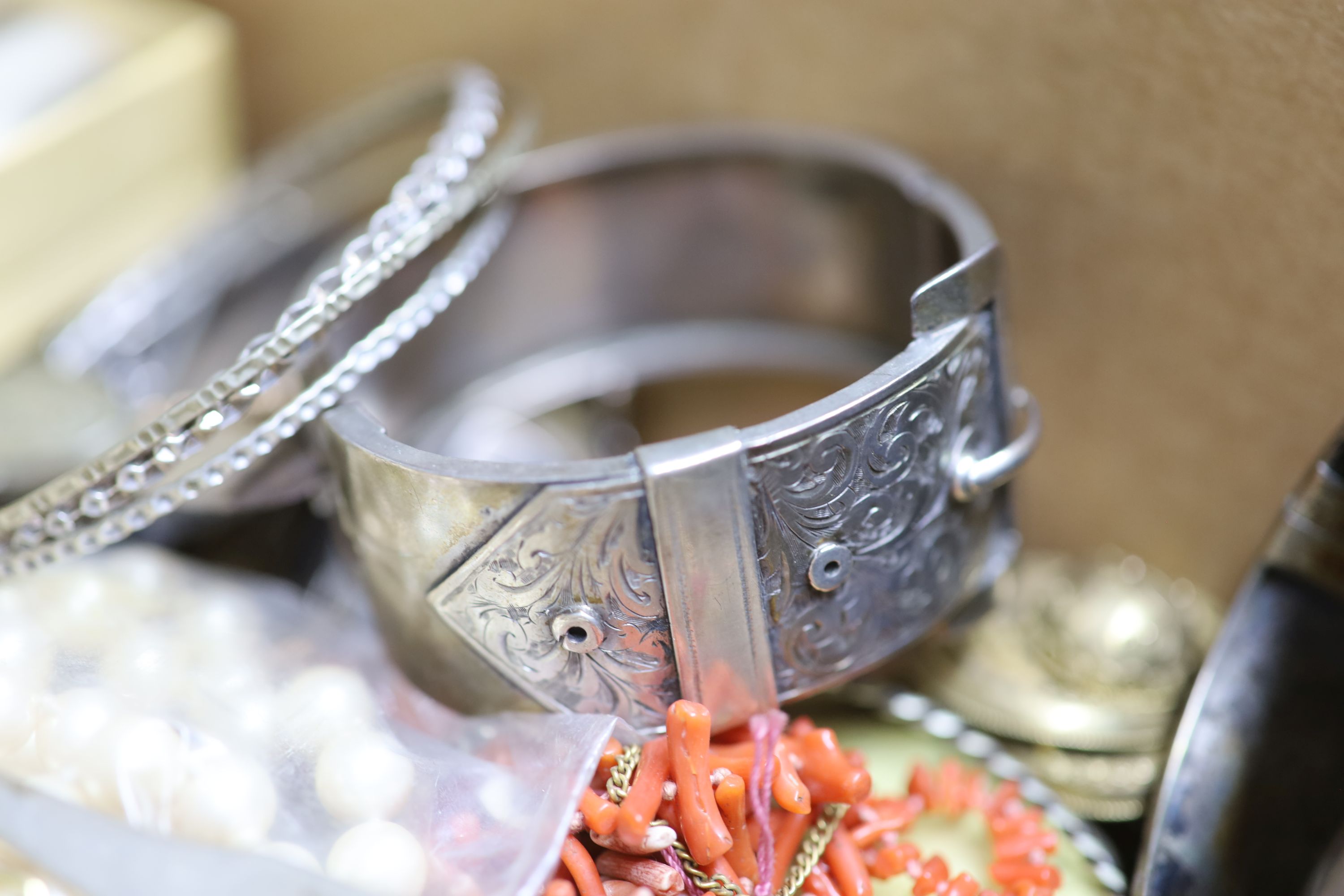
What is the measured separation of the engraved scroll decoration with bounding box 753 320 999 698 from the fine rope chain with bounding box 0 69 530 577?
23 centimetres

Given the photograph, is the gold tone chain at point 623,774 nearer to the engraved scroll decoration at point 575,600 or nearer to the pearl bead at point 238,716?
the engraved scroll decoration at point 575,600

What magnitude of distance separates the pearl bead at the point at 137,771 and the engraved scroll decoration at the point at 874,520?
11.4 inches

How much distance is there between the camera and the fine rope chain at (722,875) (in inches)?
19.7

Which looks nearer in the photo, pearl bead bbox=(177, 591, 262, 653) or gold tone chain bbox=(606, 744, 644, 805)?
gold tone chain bbox=(606, 744, 644, 805)

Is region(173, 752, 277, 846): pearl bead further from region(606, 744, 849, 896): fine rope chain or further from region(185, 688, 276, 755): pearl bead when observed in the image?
region(606, 744, 849, 896): fine rope chain

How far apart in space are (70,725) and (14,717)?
4 cm

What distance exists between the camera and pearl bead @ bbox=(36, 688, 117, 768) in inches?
20.8

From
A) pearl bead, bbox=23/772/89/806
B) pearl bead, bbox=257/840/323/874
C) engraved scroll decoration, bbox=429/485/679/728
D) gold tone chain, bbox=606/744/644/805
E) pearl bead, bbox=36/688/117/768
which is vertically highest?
engraved scroll decoration, bbox=429/485/679/728

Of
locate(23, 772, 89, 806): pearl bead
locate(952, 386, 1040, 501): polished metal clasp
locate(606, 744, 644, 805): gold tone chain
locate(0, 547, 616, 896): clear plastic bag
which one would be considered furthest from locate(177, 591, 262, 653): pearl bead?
locate(952, 386, 1040, 501): polished metal clasp

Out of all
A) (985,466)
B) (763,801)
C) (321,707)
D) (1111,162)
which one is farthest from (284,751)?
(1111,162)

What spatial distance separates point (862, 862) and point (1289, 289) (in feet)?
1.35

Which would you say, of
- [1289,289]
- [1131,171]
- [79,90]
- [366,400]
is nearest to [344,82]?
[79,90]

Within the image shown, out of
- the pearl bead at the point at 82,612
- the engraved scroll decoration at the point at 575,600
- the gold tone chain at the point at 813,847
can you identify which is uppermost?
the engraved scroll decoration at the point at 575,600

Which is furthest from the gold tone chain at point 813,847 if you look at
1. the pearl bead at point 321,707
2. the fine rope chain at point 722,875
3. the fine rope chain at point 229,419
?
the fine rope chain at point 229,419
